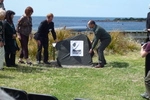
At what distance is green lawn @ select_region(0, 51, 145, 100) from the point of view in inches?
300

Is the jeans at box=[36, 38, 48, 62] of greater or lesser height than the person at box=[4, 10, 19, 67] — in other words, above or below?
below

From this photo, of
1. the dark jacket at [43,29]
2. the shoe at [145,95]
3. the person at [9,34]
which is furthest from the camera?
the dark jacket at [43,29]

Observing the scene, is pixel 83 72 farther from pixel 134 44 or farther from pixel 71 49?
pixel 134 44

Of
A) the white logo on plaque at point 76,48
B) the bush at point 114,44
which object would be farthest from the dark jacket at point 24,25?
the bush at point 114,44

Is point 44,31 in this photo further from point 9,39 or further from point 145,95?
point 145,95

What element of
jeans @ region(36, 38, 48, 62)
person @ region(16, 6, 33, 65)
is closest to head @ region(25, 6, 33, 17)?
person @ region(16, 6, 33, 65)

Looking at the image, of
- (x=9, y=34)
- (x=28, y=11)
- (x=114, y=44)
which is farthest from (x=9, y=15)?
(x=114, y=44)

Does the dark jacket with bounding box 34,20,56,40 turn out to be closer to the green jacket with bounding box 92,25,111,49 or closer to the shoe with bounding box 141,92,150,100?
the green jacket with bounding box 92,25,111,49

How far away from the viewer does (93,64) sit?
12.0 m

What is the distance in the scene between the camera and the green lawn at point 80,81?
7613mm

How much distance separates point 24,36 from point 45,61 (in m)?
1.26

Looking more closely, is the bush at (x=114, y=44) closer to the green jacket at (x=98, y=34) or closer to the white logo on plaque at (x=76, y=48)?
the white logo on plaque at (x=76, y=48)

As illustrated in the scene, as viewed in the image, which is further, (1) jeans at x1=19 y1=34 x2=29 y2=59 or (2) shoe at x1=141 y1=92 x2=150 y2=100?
(1) jeans at x1=19 y1=34 x2=29 y2=59

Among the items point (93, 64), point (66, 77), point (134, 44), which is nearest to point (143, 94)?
point (66, 77)
